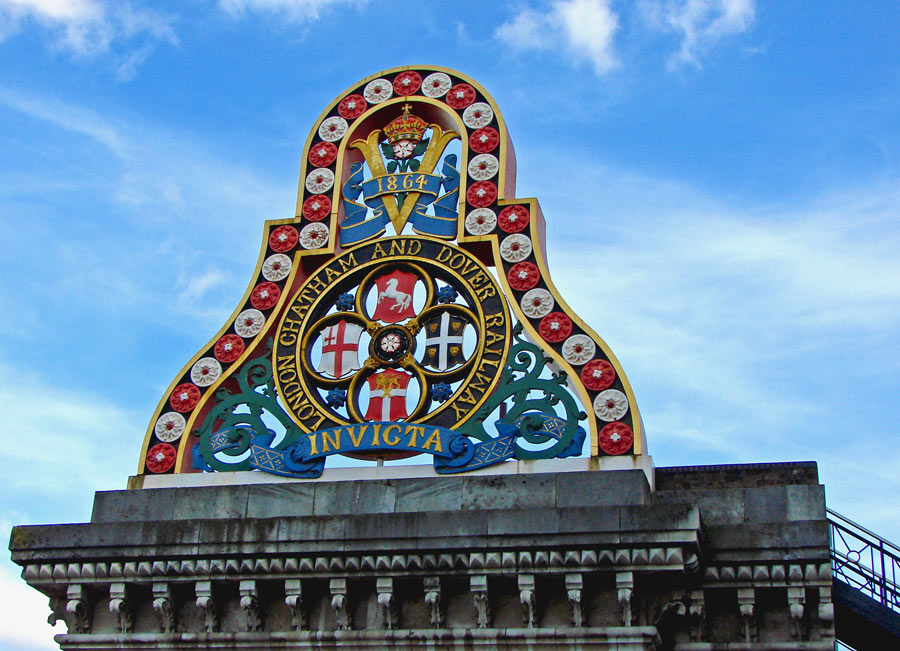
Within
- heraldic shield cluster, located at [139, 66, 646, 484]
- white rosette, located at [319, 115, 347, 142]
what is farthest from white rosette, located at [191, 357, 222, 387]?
white rosette, located at [319, 115, 347, 142]

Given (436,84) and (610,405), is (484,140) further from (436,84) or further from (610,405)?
(610,405)

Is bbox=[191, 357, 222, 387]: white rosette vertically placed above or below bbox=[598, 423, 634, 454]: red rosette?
above

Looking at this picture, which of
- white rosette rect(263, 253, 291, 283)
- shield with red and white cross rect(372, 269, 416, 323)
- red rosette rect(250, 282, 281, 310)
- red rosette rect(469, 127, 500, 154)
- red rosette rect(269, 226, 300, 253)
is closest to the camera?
shield with red and white cross rect(372, 269, 416, 323)

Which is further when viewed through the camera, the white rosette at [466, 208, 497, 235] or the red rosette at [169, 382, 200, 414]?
the white rosette at [466, 208, 497, 235]

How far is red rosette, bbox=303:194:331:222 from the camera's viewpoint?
22.0 meters

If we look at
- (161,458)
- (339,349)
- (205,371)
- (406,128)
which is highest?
(406,128)

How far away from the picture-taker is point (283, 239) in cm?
2188

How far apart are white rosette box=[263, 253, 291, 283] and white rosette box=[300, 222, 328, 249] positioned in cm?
39

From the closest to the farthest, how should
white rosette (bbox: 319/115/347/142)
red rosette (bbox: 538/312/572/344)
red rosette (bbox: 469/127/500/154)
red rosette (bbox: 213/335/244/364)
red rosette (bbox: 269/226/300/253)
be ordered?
red rosette (bbox: 538/312/572/344)
red rosette (bbox: 213/335/244/364)
red rosette (bbox: 269/226/300/253)
red rosette (bbox: 469/127/500/154)
white rosette (bbox: 319/115/347/142)

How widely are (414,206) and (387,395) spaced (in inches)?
132

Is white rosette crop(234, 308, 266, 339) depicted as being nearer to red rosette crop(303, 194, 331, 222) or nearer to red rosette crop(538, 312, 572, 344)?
red rosette crop(303, 194, 331, 222)

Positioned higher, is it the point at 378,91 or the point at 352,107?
the point at 378,91

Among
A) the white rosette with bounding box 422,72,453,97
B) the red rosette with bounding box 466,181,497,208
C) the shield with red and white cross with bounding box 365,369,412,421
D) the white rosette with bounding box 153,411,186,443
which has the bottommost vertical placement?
the white rosette with bounding box 153,411,186,443

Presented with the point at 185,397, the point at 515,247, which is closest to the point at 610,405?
→ the point at 515,247
